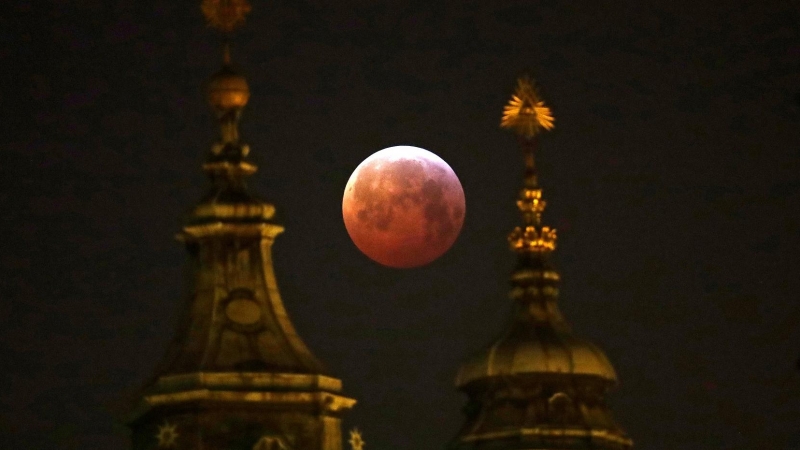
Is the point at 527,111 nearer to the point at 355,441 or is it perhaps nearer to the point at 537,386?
the point at 537,386

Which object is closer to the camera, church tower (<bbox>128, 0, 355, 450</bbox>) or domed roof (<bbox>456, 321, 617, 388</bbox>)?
church tower (<bbox>128, 0, 355, 450</bbox>)

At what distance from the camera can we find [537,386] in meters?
138

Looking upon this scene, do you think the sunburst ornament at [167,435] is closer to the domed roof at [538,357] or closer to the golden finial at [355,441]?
the golden finial at [355,441]

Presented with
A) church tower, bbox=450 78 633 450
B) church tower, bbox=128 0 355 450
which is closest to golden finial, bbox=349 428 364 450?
church tower, bbox=128 0 355 450

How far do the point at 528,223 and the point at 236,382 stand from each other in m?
30.2

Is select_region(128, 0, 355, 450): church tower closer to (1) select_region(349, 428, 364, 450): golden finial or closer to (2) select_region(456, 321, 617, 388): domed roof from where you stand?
(1) select_region(349, 428, 364, 450): golden finial

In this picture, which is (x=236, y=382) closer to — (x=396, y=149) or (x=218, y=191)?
(x=218, y=191)

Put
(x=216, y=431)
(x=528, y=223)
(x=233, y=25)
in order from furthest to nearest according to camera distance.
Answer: (x=528, y=223), (x=233, y=25), (x=216, y=431)

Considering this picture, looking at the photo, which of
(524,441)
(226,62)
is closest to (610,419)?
(524,441)

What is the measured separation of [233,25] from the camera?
124m

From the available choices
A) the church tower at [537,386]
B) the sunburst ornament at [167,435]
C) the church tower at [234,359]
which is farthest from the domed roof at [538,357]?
the sunburst ornament at [167,435]

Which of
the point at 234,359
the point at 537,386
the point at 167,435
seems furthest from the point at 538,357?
the point at 167,435

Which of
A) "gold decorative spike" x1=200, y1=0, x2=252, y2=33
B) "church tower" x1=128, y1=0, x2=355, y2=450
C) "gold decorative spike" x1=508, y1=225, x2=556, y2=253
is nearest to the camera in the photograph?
"church tower" x1=128, y1=0, x2=355, y2=450

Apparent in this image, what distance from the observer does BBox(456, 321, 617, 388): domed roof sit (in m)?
138
